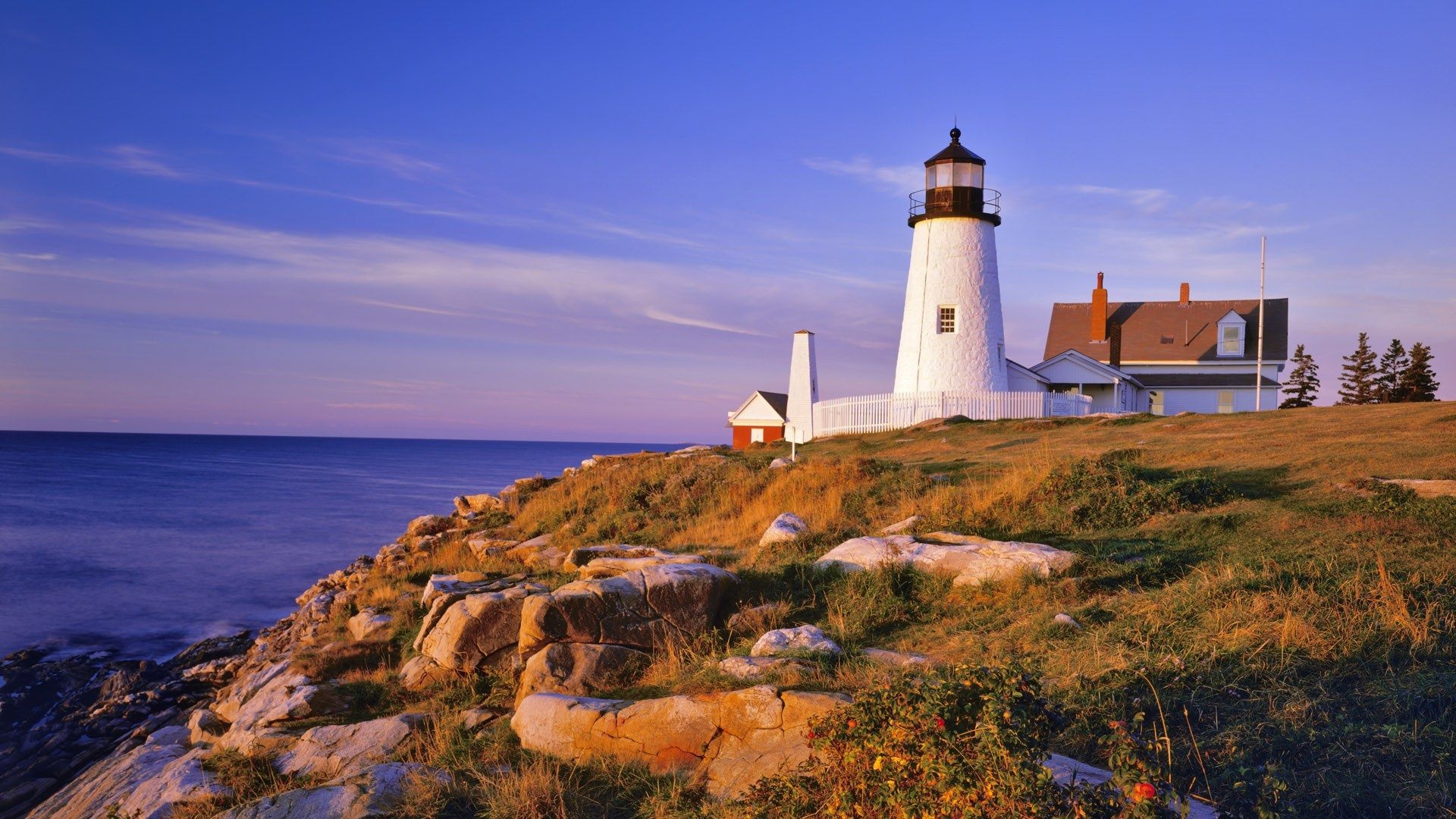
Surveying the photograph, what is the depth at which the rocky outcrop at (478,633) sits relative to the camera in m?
8.87

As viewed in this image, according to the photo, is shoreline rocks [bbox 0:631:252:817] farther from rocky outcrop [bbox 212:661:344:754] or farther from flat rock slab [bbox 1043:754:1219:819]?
flat rock slab [bbox 1043:754:1219:819]

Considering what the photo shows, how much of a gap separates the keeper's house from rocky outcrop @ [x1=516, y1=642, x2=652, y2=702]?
1178 inches

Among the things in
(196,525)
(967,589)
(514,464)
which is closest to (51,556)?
(196,525)

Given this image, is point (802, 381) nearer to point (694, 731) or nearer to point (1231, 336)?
point (1231, 336)

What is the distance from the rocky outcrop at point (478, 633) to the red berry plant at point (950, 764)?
4.91 m

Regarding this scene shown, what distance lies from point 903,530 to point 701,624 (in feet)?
10.7

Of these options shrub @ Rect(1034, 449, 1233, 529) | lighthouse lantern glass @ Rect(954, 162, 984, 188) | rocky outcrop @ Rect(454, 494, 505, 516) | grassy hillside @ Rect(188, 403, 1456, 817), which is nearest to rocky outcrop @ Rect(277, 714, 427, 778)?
grassy hillside @ Rect(188, 403, 1456, 817)

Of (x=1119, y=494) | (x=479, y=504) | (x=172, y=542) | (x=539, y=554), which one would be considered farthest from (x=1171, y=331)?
(x=172, y=542)

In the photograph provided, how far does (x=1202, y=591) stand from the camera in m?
→ 7.06

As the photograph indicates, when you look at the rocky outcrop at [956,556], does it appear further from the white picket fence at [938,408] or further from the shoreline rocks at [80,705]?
the white picket fence at [938,408]

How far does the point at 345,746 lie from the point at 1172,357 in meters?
38.3

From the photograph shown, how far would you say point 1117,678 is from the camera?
18.7 ft

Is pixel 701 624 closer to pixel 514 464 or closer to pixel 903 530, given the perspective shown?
pixel 903 530

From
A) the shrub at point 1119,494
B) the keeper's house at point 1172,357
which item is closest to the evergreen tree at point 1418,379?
the keeper's house at point 1172,357
